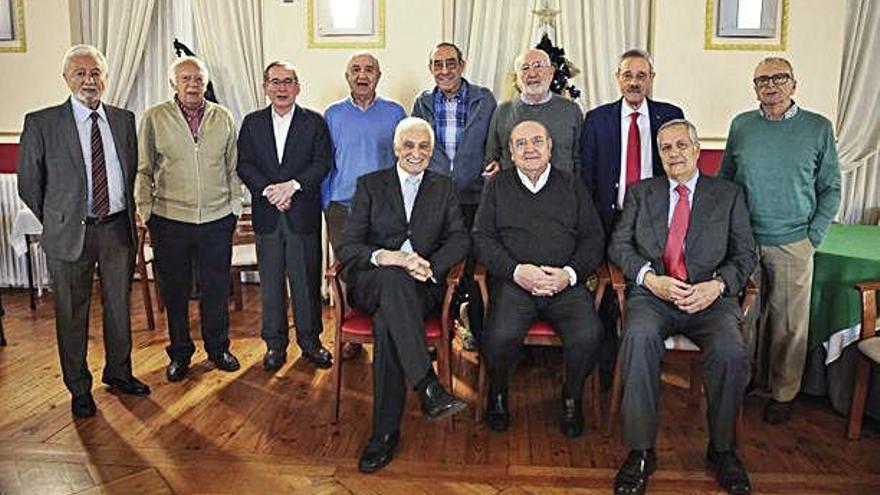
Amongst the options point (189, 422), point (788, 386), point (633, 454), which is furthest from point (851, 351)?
point (189, 422)

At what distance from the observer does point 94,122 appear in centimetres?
341

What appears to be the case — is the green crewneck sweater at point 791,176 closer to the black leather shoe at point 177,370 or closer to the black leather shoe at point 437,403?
the black leather shoe at point 437,403

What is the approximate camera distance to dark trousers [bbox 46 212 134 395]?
135 inches

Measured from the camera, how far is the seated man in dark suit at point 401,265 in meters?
3.08

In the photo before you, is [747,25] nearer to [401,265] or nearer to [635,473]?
[401,265]

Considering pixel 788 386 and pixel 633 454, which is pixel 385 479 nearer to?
pixel 633 454

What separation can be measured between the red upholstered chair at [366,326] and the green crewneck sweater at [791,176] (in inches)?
49.2

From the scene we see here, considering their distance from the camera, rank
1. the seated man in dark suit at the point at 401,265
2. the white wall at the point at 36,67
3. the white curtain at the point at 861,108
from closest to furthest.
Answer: the seated man in dark suit at the point at 401,265, the white curtain at the point at 861,108, the white wall at the point at 36,67

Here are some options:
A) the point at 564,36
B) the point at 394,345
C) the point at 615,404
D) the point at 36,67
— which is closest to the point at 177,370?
the point at 394,345

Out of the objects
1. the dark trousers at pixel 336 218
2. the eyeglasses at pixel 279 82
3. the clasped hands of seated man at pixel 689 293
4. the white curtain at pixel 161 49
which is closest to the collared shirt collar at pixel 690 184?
the clasped hands of seated man at pixel 689 293

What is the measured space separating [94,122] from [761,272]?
2876mm

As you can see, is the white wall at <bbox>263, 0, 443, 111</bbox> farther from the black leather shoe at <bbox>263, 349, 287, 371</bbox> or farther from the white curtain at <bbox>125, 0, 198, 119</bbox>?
the black leather shoe at <bbox>263, 349, 287, 371</bbox>

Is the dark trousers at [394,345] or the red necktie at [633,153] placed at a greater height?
the red necktie at [633,153]

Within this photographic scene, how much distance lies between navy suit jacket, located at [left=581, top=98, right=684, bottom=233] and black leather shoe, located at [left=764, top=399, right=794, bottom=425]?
102cm
